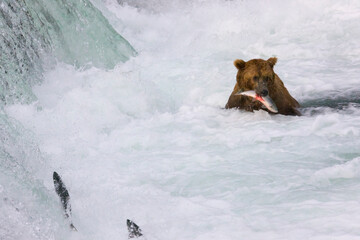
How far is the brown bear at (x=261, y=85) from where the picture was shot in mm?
5523

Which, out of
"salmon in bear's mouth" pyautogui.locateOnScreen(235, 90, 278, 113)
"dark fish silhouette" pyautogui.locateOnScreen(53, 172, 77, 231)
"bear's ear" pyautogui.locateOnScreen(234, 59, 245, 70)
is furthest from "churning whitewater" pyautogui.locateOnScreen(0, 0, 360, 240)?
"bear's ear" pyautogui.locateOnScreen(234, 59, 245, 70)

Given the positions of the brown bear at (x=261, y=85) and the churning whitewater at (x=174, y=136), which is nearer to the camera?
the churning whitewater at (x=174, y=136)

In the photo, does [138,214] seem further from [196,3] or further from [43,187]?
[196,3]

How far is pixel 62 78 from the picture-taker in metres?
7.33

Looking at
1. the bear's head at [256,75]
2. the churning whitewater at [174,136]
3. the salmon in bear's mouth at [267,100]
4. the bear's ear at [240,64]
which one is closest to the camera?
the churning whitewater at [174,136]

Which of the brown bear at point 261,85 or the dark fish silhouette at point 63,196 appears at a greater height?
the brown bear at point 261,85

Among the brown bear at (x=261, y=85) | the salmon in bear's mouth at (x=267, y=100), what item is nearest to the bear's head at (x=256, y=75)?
the brown bear at (x=261, y=85)

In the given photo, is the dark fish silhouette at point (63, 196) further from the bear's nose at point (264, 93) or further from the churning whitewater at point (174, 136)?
the bear's nose at point (264, 93)

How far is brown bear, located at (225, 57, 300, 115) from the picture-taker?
552cm

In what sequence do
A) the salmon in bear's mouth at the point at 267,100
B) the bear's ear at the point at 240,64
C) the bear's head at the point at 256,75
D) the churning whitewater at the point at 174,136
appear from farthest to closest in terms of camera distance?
the bear's ear at the point at 240,64 → the bear's head at the point at 256,75 → the salmon in bear's mouth at the point at 267,100 → the churning whitewater at the point at 174,136

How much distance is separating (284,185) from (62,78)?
4.26 meters

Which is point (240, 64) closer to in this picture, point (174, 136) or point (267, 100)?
point (267, 100)

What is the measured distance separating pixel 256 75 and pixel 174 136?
38.9 inches

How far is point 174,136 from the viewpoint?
5500mm
